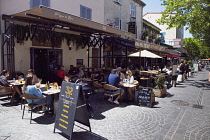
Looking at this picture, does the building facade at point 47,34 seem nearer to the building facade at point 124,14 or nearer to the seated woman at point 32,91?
the seated woman at point 32,91

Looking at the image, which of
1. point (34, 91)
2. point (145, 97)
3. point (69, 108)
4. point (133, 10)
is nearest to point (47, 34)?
point (34, 91)

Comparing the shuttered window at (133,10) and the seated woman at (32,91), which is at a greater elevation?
the shuttered window at (133,10)

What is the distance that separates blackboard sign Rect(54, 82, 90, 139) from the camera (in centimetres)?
396

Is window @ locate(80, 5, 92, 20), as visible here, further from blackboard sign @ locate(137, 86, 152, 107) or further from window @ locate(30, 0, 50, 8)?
blackboard sign @ locate(137, 86, 152, 107)

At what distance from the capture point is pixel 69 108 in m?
4.08

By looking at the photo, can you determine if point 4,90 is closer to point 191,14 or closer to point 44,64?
point 44,64

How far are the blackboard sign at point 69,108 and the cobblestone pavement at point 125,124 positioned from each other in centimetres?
29

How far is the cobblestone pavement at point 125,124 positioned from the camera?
4176mm

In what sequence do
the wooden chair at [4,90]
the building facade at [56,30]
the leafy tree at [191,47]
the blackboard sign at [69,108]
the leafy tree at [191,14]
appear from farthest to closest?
the leafy tree at [191,47] < the leafy tree at [191,14] < the building facade at [56,30] < the wooden chair at [4,90] < the blackboard sign at [69,108]

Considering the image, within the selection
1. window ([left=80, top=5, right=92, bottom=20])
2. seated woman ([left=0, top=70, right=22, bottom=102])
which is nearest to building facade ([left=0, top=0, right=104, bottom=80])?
window ([left=80, top=5, right=92, bottom=20])

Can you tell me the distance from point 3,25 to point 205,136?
978 cm

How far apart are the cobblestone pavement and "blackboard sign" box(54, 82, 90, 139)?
0.29 metres

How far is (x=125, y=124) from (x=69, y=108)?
1785 mm

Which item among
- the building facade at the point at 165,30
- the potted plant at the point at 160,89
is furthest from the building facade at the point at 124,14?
the building facade at the point at 165,30
